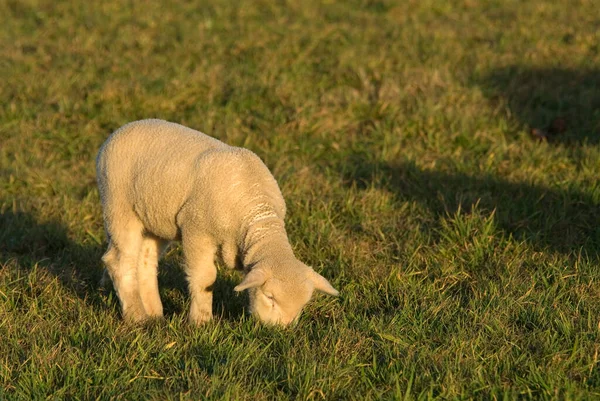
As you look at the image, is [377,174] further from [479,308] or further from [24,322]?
[24,322]

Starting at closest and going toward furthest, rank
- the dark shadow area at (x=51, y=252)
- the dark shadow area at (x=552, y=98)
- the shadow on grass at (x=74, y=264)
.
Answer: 1. the shadow on grass at (x=74, y=264)
2. the dark shadow area at (x=51, y=252)
3. the dark shadow area at (x=552, y=98)

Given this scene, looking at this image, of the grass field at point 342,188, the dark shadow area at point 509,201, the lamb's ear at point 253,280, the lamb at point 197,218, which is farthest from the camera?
the dark shadow area at point 509,201

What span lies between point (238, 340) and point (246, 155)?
1.16 meters

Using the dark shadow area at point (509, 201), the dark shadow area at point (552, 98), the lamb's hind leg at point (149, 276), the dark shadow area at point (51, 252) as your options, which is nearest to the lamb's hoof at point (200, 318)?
the lamb's hind leg at point (149, 276)

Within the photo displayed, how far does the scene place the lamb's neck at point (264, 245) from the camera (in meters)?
4.90

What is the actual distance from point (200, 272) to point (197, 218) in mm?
343

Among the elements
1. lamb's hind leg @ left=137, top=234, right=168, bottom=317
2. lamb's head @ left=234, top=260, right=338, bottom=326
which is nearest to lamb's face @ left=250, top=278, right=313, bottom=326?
lamb's head @ left=234, top=260, right=338, bottom=326

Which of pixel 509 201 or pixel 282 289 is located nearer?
pixel 282 289

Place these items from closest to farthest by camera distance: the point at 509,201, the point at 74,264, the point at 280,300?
1. the point at 280,300
2. the point at 74,264
3. the point at 509,201

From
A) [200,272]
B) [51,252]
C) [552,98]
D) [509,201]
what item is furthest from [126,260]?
[552,98]

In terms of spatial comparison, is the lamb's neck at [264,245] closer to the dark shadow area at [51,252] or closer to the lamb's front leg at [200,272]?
the lamb's front leg at [200,272]

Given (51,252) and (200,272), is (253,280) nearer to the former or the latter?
(200,272)

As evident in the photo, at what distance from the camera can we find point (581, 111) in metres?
9.08

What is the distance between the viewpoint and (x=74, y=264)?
6328mm
